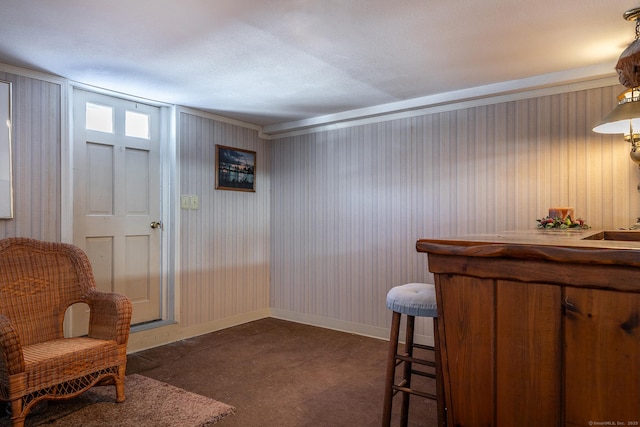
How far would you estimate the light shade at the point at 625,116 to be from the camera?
197 centimetres

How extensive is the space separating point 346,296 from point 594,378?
119 inches

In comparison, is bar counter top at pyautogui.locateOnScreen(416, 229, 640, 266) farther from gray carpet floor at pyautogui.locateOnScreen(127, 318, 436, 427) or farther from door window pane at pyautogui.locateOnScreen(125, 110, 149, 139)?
door window pane at pyautogui.locateOnScreen(125, 110, 149, 139)

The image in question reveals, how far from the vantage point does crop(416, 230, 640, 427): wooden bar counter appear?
0.95 m

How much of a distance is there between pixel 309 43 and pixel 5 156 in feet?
6.90

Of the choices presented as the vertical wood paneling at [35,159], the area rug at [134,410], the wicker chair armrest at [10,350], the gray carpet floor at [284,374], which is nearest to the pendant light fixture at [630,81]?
the gray carpet floor at [284,374]

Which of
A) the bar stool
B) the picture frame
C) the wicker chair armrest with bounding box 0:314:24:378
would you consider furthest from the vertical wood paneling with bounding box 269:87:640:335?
the wicker chair armrest with bounding box 0:314:24:378

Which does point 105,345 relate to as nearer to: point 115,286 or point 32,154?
point 115,286

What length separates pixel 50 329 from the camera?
2449 millimetres

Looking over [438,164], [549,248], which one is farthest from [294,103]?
[549,248]

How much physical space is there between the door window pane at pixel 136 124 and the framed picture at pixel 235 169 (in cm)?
69

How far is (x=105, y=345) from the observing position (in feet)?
7.36

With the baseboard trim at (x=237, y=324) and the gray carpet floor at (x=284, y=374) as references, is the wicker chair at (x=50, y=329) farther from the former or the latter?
the baseboard trim at (x=237, y=324)

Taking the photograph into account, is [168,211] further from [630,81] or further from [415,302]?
[630,81]

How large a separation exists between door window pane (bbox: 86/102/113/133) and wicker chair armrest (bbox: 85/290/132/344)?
1.46 meters
